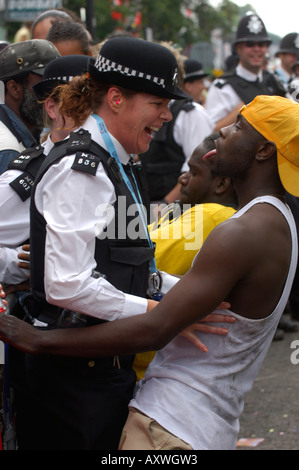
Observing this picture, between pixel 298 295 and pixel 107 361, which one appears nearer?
pixel 107 361

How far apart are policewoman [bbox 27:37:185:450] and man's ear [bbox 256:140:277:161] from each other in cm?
41

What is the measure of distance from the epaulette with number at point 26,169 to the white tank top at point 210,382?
1.04 meters

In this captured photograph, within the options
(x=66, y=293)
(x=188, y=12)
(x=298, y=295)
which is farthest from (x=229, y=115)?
(x=188, y=12)

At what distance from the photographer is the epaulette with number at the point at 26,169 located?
3.09 metres

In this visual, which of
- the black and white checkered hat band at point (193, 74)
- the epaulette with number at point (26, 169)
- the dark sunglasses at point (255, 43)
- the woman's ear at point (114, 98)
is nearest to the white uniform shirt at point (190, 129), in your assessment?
the dark sunglasses at point (255, 43)

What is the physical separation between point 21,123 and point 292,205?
266 cm

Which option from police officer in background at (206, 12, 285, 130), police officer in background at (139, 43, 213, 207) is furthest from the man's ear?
police officer in background at (206, 12, 285, 130)

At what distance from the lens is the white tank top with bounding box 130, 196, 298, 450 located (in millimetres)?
2449

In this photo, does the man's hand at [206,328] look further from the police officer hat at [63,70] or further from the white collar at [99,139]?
the police officer hat at [63,70]

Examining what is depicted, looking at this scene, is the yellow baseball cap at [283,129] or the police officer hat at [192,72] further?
the police officer hat at [192,72]

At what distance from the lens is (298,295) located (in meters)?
6.80

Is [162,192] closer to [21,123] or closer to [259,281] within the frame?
[21,123]

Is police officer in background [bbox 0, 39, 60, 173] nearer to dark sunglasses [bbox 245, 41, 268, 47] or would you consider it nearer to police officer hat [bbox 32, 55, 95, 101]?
police officer hat [bbox 32, 55, 95, 101]

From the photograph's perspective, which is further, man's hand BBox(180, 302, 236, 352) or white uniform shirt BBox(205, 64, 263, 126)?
white uniform shirt BBox(205, 64, 263, 126)
